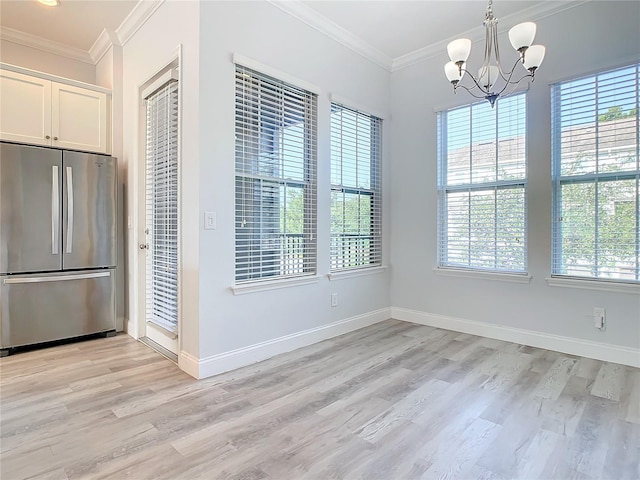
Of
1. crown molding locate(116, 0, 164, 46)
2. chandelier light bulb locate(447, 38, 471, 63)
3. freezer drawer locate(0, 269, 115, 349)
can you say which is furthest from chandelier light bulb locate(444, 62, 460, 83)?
freezer drawer locate(0, 269, 115, 349)

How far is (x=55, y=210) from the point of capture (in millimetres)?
3193

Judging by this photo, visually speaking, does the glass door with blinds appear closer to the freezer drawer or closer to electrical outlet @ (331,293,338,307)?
the freezer drawer

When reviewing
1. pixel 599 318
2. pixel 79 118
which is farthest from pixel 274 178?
pixel 599 318

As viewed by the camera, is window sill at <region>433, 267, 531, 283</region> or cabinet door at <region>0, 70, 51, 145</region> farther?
window sill at <region>433, 267, 531, 283</region>

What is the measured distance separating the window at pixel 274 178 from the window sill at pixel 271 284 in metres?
0.06

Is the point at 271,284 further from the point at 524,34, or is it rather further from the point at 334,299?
the point at 524,34

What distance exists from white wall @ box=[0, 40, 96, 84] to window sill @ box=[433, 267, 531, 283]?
461cm

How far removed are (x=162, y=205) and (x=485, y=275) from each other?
316 centimetres

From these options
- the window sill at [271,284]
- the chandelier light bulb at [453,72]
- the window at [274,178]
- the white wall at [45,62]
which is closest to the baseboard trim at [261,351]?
the window sill at [271,284]

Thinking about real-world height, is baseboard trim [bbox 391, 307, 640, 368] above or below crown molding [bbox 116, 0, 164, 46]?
below

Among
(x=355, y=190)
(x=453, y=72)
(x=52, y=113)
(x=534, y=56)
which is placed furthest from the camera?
(x=355, y=190)

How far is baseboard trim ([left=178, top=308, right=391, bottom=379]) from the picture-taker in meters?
2.57

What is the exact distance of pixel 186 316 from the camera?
2.67 metres

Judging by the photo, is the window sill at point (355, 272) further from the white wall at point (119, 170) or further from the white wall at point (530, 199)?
the white wall at point (119, 170)
